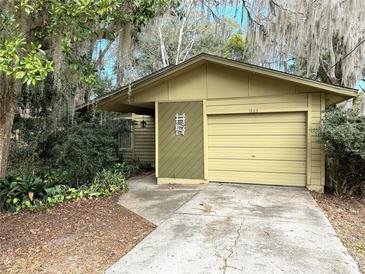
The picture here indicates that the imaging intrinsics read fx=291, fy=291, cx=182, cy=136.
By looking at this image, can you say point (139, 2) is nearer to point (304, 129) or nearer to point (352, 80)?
point (304, 129)

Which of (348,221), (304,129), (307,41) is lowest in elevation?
(348,221)

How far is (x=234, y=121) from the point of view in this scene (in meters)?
7.52

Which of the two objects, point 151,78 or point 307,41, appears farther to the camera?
point 307,41

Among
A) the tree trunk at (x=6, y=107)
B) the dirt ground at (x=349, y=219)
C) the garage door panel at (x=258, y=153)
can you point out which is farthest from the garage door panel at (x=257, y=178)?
the tree trunk at (x=6, y=107)

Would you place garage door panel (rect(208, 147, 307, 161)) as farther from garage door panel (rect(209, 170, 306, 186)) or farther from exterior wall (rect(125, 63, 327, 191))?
garage door panel (rect(209, 170, 306, 186))

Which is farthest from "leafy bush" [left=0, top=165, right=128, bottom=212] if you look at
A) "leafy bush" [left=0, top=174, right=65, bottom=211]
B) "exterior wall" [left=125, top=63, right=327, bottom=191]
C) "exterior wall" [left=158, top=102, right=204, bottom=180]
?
"exterior wall" [left=125, top=63, right=327, bottom=191]

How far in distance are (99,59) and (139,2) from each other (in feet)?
7.25

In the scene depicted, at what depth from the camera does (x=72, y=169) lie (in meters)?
7.11

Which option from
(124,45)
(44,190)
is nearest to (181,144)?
(124,45)

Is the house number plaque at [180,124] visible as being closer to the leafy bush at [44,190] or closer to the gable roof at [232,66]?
the gable roof at [232,66]

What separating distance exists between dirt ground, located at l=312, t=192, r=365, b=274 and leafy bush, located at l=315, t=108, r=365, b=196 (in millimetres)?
363

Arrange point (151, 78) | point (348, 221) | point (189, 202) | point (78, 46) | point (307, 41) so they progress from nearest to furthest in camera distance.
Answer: point (348, 221), point (78, 46), point (189, 202), point (151, 78), point (307, 41)

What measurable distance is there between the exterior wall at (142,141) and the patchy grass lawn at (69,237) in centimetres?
646

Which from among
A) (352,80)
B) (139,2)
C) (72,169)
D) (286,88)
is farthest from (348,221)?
(352,80)
